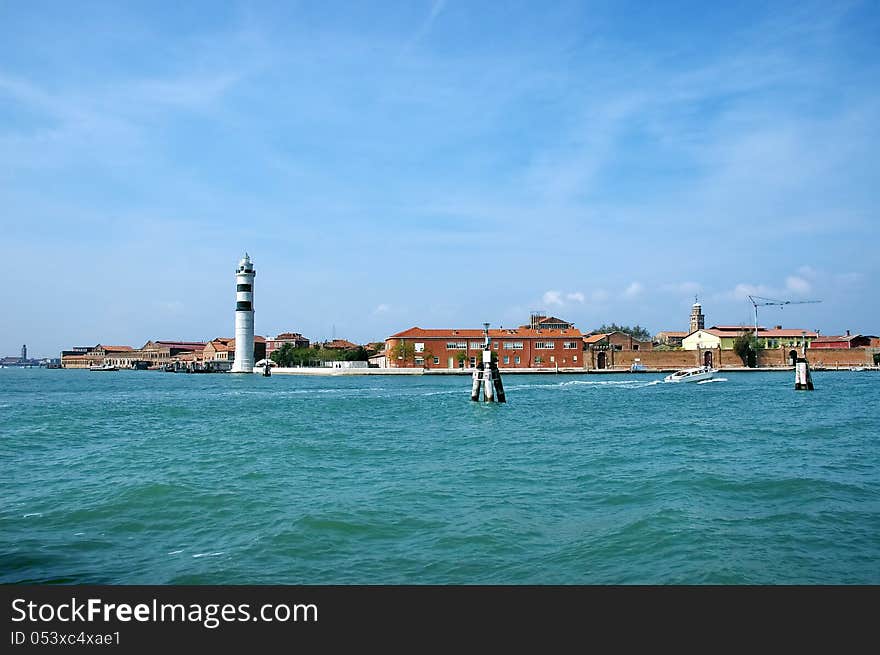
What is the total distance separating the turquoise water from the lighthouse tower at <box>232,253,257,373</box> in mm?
60826

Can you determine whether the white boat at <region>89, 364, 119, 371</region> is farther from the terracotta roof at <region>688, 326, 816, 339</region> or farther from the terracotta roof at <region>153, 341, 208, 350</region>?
the terracotta roof at <region>688, 326, 816, 339</region>

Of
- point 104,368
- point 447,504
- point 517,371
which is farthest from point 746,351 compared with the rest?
point 104,368

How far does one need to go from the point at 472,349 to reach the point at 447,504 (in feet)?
203

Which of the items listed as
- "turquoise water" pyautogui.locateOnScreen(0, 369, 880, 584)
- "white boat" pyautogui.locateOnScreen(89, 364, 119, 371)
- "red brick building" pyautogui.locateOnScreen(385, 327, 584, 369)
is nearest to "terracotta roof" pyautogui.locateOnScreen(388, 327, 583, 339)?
"red brick building" pyautogui.locateOnScreen(385, 327, 584, 369)

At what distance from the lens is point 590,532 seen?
8.07 m

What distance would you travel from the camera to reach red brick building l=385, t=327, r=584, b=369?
71000 millimetres

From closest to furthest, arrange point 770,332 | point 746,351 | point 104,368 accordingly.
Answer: point 746,351 → point 770,332 → point 104,368

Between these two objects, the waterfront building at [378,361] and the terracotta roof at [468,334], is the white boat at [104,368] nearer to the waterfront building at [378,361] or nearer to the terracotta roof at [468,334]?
the waterfront building at [378,361]

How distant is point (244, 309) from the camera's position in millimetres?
80188

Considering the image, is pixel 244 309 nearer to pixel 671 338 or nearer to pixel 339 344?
pixel 339 344

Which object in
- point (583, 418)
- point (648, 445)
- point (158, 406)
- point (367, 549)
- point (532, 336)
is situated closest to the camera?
point (367, 549)
